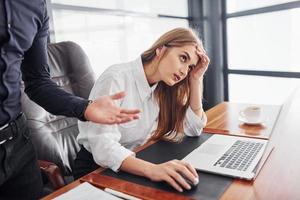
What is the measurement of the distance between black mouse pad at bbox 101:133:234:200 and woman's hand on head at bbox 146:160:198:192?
14 mm

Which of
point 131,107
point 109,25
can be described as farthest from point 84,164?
point 109,25

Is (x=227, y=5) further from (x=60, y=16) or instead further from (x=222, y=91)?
(x=60, y=16)

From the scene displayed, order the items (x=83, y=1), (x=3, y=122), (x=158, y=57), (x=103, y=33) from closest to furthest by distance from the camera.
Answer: (x=3, y=122)
(x=158, y=57)
(x=83, y=1)
(x=103, y=33)

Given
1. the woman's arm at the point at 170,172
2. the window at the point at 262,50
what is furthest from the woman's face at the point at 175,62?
the window at the point at 262,50

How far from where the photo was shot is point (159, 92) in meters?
1.38

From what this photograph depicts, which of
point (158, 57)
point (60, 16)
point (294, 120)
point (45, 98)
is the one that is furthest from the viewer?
point (60, 16)

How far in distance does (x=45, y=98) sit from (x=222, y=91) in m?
2.85

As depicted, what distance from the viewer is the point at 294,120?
1125 mm

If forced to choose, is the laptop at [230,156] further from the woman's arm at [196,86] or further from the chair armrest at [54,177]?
the chair armrest at [54,177]

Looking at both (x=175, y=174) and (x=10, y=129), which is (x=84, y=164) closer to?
(x=10, y=129)

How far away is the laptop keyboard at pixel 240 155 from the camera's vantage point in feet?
3.02

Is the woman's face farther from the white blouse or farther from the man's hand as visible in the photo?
the man's hand

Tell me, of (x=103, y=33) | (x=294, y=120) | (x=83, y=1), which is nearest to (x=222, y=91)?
(x=103, y=33)

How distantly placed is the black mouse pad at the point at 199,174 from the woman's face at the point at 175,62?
27 cm
